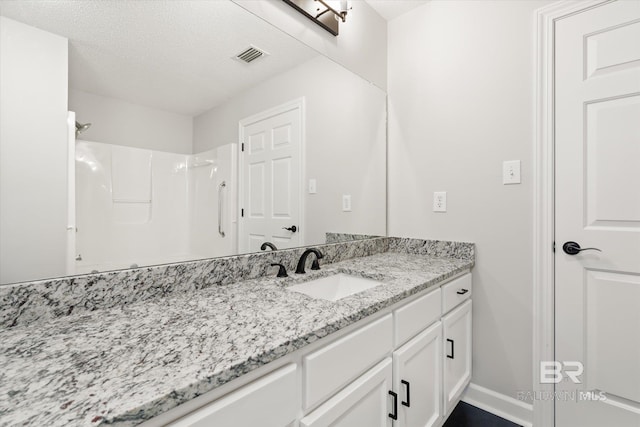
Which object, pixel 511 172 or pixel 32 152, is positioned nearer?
pixel 32 152

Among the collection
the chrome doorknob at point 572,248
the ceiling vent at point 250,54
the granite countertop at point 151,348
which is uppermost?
the ceiling vent at point 250,54

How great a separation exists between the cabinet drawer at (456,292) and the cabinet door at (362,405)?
54 cm

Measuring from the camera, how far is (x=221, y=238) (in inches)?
47.9

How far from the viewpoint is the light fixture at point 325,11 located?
151 cm

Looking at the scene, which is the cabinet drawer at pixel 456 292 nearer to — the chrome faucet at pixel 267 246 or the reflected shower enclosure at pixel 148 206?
the chrome faucet at pixel 267 246

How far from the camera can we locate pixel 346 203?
1.85 meters

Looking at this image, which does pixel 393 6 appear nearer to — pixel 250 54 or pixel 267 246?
pixel 250 54

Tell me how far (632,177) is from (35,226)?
2186 millimetres

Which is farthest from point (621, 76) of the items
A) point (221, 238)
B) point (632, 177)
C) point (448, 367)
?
point (221, 238)

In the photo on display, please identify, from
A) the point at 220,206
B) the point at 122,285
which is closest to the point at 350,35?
the point at 220,206

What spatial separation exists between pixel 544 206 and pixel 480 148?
44cm

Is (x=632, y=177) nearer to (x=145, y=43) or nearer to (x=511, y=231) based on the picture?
(x=511, y=231)

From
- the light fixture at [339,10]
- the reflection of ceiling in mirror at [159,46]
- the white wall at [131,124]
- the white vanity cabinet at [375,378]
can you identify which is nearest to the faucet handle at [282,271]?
the white vanity cabinet at [375,378]

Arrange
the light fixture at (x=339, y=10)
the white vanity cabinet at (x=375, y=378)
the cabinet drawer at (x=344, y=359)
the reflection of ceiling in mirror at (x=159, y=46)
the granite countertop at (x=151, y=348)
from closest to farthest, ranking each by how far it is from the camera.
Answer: the granite countertop at (x=151, y=348)
the white vanity cabinet at (x=375, y=378)
the cabinet drawer at (x=344, y=359)
the reflection of ceiling in mirror at (x=159, y=46)
the light fixture at (x=339, y=10)
